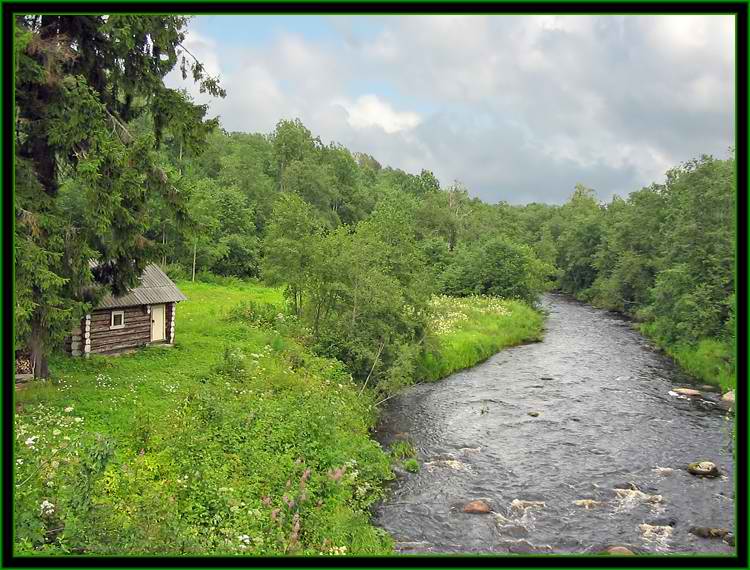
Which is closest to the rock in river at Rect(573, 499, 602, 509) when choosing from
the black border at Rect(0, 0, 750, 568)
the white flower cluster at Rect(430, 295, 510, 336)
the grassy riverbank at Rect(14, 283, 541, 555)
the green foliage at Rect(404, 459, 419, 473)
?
the green foliage at Rect(404, 459, 419, 473)

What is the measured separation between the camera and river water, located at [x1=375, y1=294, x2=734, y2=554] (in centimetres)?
1556

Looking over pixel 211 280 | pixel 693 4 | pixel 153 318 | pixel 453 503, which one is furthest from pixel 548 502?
pixel 211 280

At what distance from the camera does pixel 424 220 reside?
80.5 meters

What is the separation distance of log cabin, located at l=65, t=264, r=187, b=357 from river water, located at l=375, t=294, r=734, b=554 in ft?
37.4

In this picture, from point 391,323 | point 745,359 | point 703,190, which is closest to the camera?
point 745,359

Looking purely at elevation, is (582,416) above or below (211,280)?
below

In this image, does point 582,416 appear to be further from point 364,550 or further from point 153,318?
point 153,318

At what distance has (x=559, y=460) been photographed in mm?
20641

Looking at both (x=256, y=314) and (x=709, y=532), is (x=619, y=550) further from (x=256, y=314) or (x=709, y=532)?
(x=256, y=314)

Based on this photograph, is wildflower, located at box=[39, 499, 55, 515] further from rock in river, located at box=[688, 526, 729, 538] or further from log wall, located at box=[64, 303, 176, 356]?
rock in river, located at box=[688, 526, 729, 538]

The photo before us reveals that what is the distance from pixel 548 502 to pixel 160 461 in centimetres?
1152

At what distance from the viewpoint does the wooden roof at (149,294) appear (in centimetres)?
2375

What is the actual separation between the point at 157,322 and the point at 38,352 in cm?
843

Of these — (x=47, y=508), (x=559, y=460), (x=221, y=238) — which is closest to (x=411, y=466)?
(x=559, y=460)
